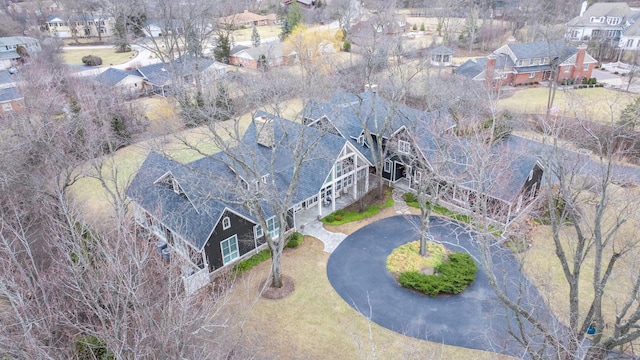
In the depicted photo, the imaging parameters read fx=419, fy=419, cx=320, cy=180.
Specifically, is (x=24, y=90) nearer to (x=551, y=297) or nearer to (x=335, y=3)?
(x=551, y=297)

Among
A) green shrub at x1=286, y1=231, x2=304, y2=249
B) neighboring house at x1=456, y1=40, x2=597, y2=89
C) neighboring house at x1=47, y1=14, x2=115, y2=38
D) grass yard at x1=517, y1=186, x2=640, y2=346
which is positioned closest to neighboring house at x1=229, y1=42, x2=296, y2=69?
neighboring house at x1=456, y1=40, x2=597, y2=89

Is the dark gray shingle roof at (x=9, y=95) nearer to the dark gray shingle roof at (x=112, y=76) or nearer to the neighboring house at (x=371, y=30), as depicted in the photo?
the dark gray shingle roof at (x=112, y=76)

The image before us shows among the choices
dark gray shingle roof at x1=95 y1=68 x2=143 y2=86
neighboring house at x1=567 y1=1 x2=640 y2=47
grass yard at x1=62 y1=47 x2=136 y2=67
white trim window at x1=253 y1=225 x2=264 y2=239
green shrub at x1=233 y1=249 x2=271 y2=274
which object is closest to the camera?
green shrub at x1=233 y1=249 x2=271 y2=274

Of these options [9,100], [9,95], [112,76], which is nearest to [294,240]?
[9,100]

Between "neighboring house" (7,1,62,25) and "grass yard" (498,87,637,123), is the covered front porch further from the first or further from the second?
"neighboring house" (7,1,62,25)

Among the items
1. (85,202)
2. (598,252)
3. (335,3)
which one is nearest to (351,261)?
(598,252)

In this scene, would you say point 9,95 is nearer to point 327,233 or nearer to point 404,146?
point 327,233
